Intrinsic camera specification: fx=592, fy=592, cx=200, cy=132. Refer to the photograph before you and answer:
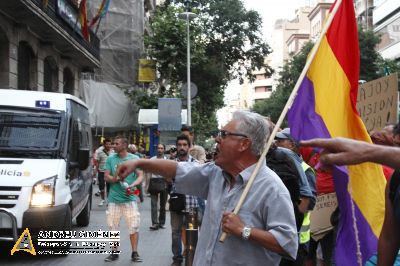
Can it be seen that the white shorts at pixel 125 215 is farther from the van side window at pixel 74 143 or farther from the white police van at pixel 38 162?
the van side window at pixel 74 143

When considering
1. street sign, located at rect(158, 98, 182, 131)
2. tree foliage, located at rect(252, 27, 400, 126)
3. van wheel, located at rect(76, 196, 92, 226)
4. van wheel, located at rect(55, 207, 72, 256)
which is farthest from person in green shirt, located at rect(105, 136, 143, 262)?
tree foliage, located at rect(252, 27, 400, 126)

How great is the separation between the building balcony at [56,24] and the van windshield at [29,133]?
25.3ft

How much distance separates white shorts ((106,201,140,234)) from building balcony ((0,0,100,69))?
362 inches

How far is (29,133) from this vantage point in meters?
9.00

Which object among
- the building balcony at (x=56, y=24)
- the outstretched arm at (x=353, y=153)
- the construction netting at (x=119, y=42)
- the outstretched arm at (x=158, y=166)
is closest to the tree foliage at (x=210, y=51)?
the construction netting at (x=119, y=42)

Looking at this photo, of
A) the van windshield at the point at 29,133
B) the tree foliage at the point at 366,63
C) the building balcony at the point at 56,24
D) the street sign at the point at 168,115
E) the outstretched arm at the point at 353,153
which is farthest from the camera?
the tree foliage at the point at 366,63

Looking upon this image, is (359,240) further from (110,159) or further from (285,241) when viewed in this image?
(110,159)

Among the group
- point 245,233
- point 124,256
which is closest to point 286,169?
point 245,233

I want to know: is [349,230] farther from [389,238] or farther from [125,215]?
[125,215]

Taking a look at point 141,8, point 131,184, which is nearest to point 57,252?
point 131,184

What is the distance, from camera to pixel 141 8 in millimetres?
32531

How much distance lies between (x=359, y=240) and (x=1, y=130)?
20.9ft

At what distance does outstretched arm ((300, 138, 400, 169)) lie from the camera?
2213mm

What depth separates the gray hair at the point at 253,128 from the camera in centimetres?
342
